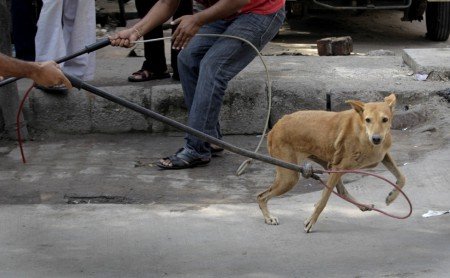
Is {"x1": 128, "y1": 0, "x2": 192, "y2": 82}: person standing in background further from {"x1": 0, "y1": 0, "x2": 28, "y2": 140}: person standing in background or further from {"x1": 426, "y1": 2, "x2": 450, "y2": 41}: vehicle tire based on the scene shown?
{"x1": 426, "y1": 2, "x2": 450, "y2": 41}: vehicle tire

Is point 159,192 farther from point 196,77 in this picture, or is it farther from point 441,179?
point 441,179

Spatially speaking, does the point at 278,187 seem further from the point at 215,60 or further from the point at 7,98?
the point at 7,98

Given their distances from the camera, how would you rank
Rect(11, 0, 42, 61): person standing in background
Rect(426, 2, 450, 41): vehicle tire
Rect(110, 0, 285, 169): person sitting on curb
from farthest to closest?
Rect(426, 2, 450, 41): vehicle tire, Rect(11, 0, 42, 61): person standing in background, Rect(110, 0, 285, 169): person sitting on curb

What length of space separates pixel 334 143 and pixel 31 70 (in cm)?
162

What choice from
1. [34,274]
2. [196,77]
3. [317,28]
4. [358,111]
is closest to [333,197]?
[358,111]

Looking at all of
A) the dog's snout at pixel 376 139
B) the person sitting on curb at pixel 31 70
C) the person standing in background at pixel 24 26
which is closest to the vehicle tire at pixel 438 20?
the person standing in background at pixel 24 26

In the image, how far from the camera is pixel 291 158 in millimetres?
5109

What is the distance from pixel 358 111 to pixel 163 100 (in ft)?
8.31

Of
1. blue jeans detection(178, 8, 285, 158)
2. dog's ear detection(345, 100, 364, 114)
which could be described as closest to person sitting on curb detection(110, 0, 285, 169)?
blue jeans detection(178, 8, 285, 158)

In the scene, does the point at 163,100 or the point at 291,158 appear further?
the point at 163,100

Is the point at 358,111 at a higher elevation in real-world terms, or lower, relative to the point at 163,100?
higher

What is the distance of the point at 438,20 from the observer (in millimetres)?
10484

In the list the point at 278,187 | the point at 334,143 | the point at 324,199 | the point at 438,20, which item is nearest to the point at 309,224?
the point at 324,199

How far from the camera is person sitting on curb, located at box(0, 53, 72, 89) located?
4.22m
